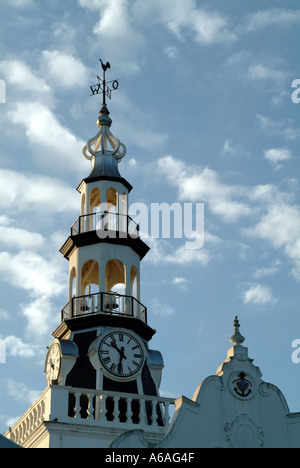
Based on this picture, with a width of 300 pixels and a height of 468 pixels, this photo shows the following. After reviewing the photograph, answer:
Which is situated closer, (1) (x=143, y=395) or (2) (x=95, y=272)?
(1) (x=143, y=395)

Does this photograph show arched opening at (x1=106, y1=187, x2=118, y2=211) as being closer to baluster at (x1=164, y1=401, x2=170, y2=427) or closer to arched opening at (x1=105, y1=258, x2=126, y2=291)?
arched opening at (x1=105, y1=258, x2=126, y2=291)

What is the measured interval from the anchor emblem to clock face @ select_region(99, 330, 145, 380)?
826cm

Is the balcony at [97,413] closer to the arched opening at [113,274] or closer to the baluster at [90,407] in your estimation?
the baluster at [90,407]

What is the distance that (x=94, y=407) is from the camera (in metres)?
43.5

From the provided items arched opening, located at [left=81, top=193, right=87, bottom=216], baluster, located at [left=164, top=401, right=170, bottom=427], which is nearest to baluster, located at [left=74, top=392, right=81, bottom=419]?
baluster, located at [left=164, top=401, right=170, bottom=427]

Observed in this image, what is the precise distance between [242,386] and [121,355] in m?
8.91

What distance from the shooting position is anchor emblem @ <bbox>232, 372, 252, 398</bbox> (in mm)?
38312

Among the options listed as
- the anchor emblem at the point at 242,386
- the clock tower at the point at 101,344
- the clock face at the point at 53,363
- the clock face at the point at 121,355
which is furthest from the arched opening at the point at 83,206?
the anchor emblem at the point at 242,386

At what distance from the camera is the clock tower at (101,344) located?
4216cm

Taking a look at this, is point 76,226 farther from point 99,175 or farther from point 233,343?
point 233,343

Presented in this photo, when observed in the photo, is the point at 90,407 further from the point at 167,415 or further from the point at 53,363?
the point at 53,363

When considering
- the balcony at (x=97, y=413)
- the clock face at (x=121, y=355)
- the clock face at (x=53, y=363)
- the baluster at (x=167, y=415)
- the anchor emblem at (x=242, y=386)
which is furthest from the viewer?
the clock face at (x=121, y=355)

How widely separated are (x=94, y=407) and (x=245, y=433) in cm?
791
